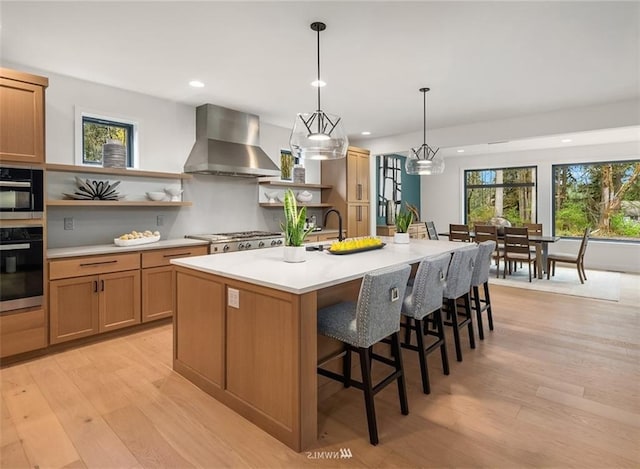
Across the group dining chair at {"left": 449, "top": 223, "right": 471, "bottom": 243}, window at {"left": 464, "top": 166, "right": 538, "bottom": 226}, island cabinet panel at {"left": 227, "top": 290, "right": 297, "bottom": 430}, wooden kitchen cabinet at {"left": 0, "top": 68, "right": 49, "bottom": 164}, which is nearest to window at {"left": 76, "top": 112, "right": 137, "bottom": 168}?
wooden kitchen cabinet at {"left": 0, "top": 68, "right": 49, "bottom": 164}

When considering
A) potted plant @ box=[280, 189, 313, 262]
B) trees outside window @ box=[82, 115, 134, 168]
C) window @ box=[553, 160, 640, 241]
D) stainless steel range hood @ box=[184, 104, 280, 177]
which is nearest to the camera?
potted plant @ box=[280, 189, 313, 262]

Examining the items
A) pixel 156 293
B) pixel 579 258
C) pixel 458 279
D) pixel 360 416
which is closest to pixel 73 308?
pixel 156 293

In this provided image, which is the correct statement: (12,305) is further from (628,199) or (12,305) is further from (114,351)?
(628,199)

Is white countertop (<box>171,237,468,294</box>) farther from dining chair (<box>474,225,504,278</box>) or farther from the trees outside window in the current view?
dining chair (<box>474,225,504,278</box>)

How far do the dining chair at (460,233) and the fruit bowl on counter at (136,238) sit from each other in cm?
525

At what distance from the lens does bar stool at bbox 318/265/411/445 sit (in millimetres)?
1954

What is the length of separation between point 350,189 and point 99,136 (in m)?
3.89

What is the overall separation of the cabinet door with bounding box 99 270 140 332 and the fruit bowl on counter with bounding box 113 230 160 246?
0.32 meters

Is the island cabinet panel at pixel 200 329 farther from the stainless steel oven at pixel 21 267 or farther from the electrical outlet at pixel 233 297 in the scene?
the stainless steel oven at pixel 21 267

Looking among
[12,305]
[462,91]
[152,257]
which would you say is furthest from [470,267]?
[12,305]

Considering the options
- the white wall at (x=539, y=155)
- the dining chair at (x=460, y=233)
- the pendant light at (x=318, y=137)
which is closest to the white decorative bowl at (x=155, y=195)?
the pendant light at (x=318, y=137)

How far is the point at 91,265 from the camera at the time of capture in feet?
11.0

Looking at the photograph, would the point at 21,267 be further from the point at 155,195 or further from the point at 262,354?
the point at 262,354

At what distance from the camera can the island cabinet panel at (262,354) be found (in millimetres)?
1915
